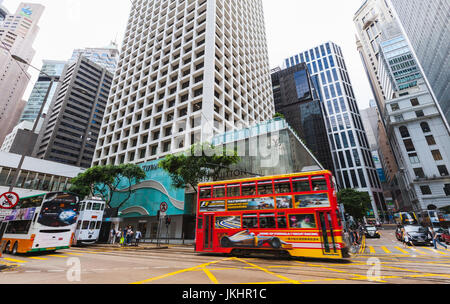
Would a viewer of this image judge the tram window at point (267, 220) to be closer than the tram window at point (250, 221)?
Yes

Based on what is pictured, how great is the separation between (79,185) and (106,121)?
775 inches

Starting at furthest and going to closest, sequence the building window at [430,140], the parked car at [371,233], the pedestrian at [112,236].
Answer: the building window at [430,140]
the parked car at [371,233]
the pedestrian at [112,236]

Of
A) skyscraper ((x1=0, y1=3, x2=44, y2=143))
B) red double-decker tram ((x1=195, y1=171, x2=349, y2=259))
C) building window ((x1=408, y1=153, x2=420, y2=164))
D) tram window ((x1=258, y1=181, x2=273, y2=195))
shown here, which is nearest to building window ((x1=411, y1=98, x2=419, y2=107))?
building window ((x1=408, y1=153, x2=420, y2=164))

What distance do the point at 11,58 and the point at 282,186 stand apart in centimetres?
14269

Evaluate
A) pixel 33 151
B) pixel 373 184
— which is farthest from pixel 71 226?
pixel 373 184

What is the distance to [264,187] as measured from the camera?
11.4 metres

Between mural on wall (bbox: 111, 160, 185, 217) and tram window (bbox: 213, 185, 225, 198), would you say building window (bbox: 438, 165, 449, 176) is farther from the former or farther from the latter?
tram window (bbox: 213, 185, 225, 198)

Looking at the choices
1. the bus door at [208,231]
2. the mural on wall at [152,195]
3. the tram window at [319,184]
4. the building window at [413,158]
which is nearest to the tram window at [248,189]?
the bus door at [208,231]

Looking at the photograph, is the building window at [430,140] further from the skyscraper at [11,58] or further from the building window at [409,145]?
the skyscraper at [11,58]

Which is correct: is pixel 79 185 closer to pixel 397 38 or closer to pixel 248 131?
pixel 248 131

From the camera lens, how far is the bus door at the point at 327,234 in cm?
948

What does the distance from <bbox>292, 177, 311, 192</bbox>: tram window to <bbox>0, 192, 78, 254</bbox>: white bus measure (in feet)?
46.8

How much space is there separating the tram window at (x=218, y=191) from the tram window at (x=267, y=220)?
9.10 ft

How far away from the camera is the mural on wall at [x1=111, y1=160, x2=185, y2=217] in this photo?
2616 cm
